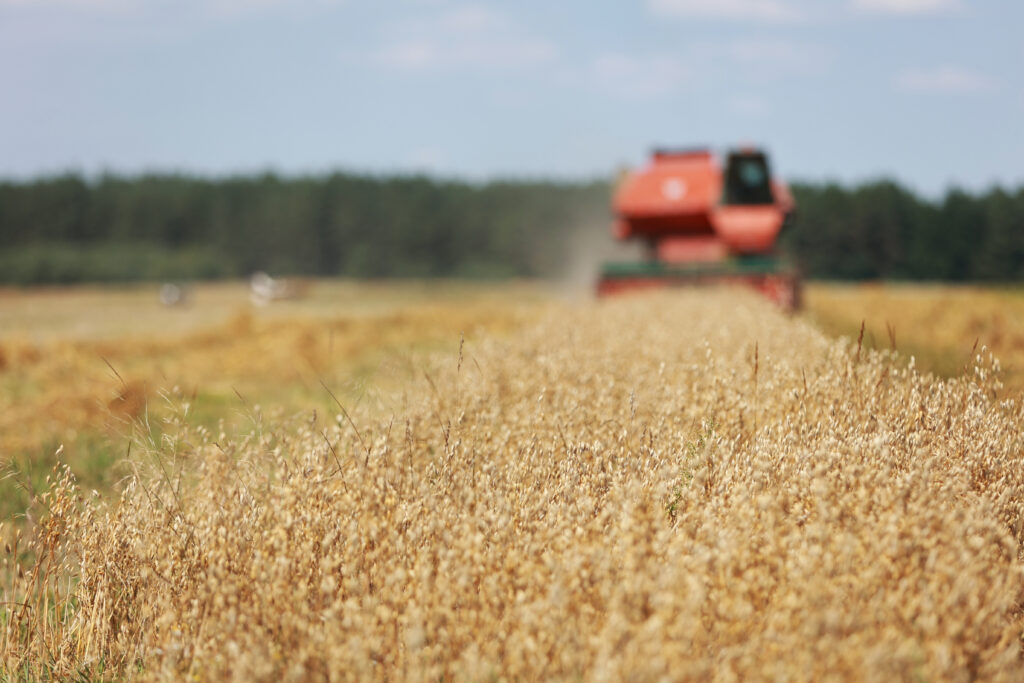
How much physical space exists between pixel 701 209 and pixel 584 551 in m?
12.7

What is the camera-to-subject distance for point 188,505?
4004 mm

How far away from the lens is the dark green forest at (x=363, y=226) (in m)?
77.5

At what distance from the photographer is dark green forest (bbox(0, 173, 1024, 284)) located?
77.5 metres

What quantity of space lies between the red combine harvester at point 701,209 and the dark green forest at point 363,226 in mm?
63695

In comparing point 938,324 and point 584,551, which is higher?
point 584,551

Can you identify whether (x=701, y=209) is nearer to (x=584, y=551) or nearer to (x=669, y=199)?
(x=669, y=199)

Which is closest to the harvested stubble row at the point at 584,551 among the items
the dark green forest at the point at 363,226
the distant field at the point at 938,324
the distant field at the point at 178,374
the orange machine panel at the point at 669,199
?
the distant field at the point at 178,374

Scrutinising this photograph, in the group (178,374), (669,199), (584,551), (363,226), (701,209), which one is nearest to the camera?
(584,551)

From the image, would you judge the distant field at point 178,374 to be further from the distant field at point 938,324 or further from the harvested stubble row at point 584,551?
the distant field at point 938,324

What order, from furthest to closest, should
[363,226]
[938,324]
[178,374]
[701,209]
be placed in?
1. [363,226]
2. [938,324]
3. [701,209]
4. [178,374]

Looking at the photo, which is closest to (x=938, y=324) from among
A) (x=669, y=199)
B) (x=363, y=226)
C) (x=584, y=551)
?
(x=669, y=199)

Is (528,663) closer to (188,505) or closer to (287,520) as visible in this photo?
(287,520)

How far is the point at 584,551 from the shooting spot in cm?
286

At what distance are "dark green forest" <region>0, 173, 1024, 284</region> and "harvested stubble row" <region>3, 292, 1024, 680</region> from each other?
249 feet
